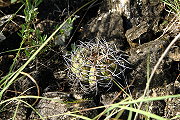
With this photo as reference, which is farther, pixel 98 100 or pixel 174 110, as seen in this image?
pixel 98 100

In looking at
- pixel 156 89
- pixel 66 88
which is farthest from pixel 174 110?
pixel 66 88

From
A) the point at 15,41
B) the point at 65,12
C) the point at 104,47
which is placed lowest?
the point at 104,47

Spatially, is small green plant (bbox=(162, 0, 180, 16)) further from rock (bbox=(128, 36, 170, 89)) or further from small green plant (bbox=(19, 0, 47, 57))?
small green plant (bbox=(19, 0, 47, 57))

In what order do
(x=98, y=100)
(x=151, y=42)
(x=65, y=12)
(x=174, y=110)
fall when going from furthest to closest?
(x=65, y=12) < (x=151, y=42) < (x=98, y=100) < (x=174, y=110)

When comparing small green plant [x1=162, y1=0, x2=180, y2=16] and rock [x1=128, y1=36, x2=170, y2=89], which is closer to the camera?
rock [x1=128, y1=36, x2=170, y2=89]

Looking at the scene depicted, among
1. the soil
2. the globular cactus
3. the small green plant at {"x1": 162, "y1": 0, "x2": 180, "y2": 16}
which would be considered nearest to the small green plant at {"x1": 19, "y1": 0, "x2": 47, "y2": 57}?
the soil

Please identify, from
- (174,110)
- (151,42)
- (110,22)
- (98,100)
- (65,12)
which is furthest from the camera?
(65,12)

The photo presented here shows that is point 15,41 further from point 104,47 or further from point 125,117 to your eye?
point 125,117
